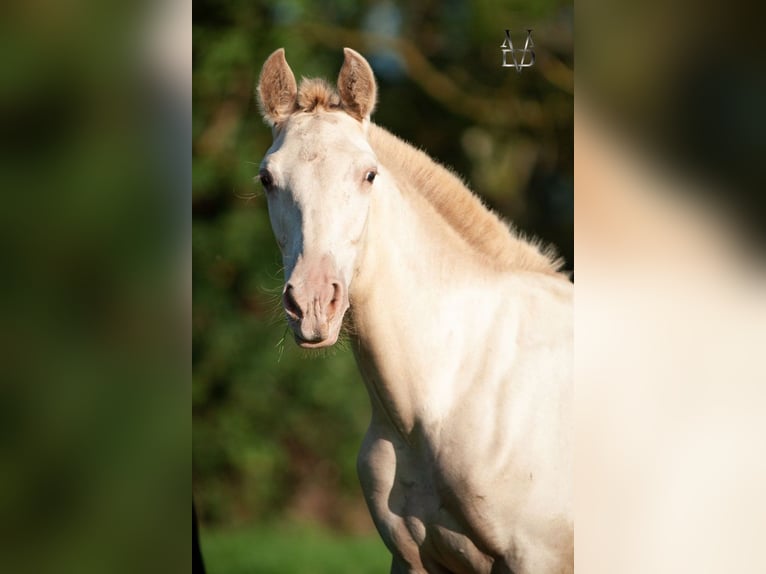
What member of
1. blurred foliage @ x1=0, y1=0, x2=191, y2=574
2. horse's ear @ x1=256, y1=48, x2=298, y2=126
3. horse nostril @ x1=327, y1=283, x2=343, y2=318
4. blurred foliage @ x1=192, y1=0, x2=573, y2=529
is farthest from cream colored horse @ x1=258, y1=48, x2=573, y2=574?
blurred foliage @ x1=192, y1=0, x2=573, y2=529

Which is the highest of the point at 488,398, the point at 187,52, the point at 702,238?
the point at 187,52

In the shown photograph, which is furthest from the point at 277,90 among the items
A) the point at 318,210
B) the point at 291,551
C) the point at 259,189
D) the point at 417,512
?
the point at 291,551

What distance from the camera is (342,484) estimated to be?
332 centimetres

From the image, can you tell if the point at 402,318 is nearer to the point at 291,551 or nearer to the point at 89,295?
the point at 89,295

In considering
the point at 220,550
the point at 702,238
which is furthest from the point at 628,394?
the point at 220,550

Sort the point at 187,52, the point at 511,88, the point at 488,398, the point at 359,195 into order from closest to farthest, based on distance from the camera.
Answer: the point at 187,52
the point at 359,195
the point at 488,398
the point at 511,88

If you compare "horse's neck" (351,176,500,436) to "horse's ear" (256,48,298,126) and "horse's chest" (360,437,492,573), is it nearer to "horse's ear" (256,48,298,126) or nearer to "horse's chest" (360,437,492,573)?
"horse's chest" (360,437,492,573)

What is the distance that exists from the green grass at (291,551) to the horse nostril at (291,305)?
1317 mm

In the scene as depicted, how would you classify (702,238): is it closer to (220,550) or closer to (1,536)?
(1,536)

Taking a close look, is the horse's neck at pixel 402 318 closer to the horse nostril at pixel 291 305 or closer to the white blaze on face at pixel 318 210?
the white blaze on face at pixel 318 210

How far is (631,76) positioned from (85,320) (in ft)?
3.44

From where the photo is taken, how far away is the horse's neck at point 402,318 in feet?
6.98

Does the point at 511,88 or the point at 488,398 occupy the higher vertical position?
the point at 511,88

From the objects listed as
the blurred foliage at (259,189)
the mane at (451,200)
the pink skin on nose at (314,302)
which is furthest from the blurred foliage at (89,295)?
the blurred foliage at (259,189)
